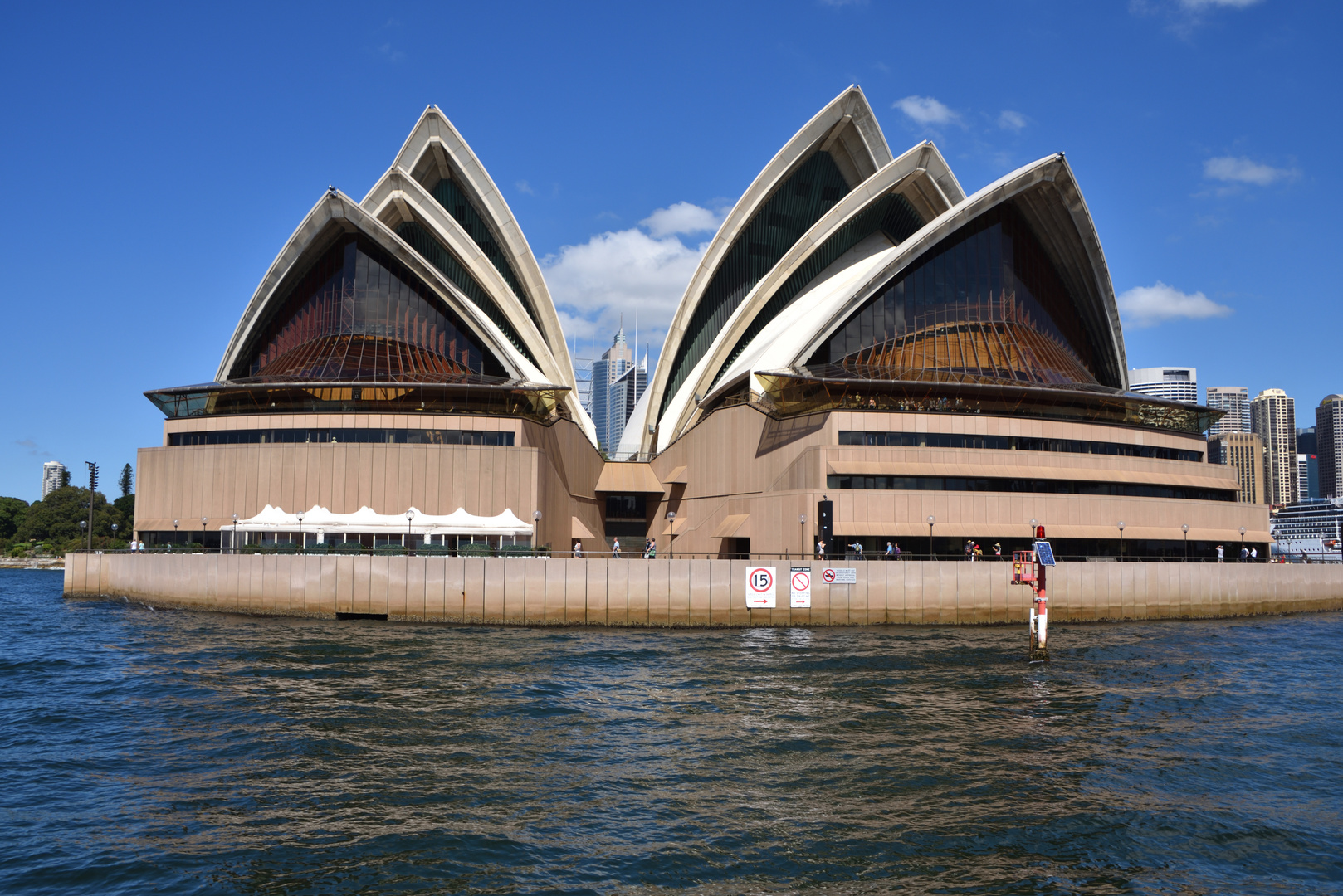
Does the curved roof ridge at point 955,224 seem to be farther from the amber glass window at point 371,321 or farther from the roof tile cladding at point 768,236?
the amber glass window at point 371,321

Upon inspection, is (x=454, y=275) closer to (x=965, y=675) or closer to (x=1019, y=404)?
(x=1019, y=404)

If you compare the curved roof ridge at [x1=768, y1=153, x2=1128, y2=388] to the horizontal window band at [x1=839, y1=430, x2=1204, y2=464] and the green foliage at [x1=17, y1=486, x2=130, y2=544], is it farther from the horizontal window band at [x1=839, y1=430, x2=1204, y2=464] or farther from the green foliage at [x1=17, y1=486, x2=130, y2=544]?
the green foliage at [x1=17, y1=486, x2=130, y2=544]

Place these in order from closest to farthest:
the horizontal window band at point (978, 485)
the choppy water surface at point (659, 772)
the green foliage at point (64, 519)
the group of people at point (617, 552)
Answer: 1. the choppy water surface at point (659, 772)
2. the group of people at point (617, 552)
3. the horizontal window band at point (978, 485)
4. the green foliage at point (64, 519)

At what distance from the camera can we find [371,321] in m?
55.0

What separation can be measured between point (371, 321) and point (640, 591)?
1102 inches

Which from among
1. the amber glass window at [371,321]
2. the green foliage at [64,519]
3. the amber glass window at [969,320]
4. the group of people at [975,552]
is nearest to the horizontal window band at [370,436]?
the amber glass window at [371,321]

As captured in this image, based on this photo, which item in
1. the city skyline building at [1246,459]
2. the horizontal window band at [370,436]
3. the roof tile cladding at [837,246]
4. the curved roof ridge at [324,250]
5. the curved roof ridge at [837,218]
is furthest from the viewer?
the city skyline building at [1246,459]

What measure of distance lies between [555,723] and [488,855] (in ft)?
22.9

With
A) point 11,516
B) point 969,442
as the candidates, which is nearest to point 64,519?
point 11,516

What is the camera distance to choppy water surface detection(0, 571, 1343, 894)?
12039 mm

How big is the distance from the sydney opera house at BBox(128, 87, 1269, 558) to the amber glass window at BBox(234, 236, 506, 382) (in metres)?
0.18

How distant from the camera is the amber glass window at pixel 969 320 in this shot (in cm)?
5000

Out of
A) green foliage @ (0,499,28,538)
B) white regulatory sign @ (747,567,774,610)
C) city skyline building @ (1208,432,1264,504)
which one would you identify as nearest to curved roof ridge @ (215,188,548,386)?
white regulatory sign @ (747,567,774,610)

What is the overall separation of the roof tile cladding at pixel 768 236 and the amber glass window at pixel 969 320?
13231mm
